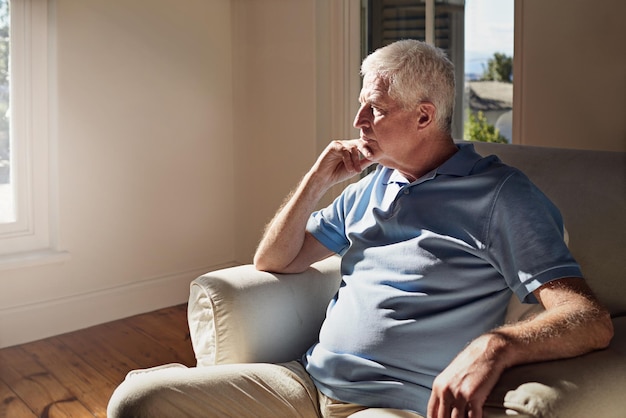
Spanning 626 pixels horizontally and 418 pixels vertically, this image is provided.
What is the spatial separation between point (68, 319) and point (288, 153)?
129 centimetres

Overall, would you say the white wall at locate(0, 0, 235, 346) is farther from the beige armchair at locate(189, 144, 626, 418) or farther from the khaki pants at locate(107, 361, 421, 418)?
the khaki pants at locate(107, 361, 421, 418)

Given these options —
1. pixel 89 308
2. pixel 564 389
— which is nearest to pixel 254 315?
pixel 564 389

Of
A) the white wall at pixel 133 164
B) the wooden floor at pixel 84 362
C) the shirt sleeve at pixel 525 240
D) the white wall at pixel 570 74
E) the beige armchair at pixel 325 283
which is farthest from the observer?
the white wall at pixel 133 164

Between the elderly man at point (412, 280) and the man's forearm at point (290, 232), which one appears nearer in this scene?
the elderly man at point (412, 280)

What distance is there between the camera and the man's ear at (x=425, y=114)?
5.90ft

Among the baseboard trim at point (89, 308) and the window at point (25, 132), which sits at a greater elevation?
the window at point (25, 132)

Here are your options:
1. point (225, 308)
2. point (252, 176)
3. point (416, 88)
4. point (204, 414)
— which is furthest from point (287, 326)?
point (252, 176)

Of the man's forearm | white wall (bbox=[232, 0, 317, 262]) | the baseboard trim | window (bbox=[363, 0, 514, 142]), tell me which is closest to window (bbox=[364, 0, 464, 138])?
window (bbox=[363, 0, 514, 142])

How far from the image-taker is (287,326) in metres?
1.96

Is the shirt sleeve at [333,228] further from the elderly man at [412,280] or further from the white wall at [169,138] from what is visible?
the white wall at [169,138]

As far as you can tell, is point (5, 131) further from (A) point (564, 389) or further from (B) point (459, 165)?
(A) point (564, 389)

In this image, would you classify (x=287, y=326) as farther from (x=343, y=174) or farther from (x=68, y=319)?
(x=68, y=319)

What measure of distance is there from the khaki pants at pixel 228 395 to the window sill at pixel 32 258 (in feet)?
5.60

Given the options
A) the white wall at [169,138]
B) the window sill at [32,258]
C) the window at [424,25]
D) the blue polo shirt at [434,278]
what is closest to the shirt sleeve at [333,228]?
the blue polo shirt at [434,278]
